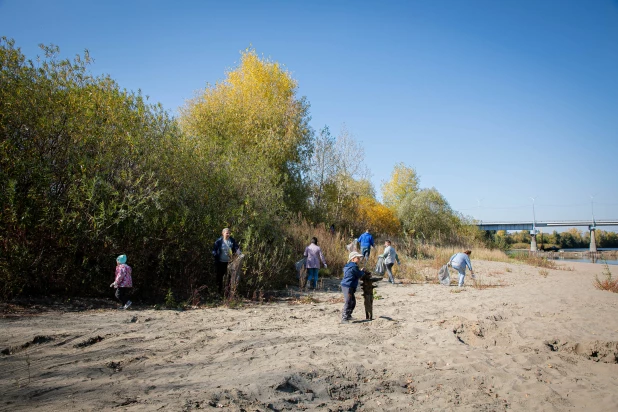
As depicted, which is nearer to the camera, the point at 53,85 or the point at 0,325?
the point at 0,325

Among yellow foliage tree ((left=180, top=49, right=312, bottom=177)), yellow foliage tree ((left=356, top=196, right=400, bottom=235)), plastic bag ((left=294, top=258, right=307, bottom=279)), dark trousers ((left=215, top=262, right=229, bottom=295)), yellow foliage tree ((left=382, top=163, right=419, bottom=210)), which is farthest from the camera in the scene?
yellow foliage tree ((left=382, top=163, right=419, bottom=210))

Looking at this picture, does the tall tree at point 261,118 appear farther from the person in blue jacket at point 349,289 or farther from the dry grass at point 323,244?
the person in blue jacket at point 349,289

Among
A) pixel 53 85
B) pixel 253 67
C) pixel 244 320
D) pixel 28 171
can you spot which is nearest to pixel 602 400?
pixel 244 320

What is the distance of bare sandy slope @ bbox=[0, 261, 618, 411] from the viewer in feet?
13.3

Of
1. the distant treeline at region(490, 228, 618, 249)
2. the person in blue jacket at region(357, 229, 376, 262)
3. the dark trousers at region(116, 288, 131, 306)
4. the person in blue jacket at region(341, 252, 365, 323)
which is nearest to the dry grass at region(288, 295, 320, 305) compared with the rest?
the person in blue jacket at region(341, 252, 365, 323)

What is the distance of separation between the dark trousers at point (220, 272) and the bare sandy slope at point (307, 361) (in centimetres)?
153

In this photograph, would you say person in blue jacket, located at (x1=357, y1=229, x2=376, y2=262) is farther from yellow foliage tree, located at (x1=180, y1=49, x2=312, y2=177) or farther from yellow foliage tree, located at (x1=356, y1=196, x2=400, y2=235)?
yellow foliage tree, located at (x1=356, y1=196, x2=400, y2=235)

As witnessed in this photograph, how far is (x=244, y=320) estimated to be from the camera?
25.3ft

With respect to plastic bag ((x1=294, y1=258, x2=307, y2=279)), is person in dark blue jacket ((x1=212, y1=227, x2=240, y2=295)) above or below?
above

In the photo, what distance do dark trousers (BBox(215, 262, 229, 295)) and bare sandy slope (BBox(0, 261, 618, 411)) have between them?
1.53 metres

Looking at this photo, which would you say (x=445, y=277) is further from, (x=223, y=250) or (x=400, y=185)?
(x=400, y=185)

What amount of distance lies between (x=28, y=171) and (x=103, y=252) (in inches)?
92.5

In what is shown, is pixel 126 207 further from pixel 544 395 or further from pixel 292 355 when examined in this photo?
pixel 544 395

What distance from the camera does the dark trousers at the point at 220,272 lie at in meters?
10.1
